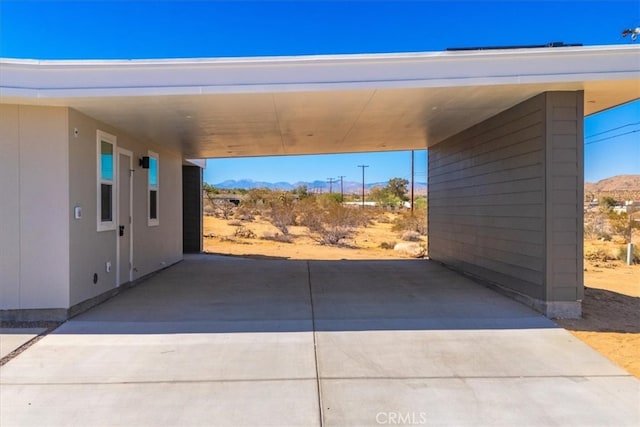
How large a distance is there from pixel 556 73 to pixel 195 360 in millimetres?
5041

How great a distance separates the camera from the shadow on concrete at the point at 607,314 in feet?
17.2

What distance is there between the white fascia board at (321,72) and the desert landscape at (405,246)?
2.99m

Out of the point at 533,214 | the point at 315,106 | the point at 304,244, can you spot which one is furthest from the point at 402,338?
the point at 304,244

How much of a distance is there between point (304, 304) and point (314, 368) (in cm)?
224

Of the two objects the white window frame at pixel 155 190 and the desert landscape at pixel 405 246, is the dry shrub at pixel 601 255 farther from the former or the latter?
the white window frame at pixel 155 190

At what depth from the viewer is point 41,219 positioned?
543 centimetres

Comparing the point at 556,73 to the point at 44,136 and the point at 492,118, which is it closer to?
the point at 492,118

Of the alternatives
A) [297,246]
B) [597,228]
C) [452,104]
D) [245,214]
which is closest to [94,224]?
[452,104]

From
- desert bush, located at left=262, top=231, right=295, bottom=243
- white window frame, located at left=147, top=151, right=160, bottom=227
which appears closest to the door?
white window frame, located at left=147, top=151, right=160, bottom=227

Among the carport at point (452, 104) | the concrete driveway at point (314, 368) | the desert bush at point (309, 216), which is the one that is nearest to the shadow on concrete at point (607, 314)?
the carport at point (452, 104)

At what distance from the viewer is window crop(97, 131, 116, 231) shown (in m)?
6.38

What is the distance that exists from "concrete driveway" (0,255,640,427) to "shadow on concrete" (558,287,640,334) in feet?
1.41

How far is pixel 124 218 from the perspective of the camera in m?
7.34

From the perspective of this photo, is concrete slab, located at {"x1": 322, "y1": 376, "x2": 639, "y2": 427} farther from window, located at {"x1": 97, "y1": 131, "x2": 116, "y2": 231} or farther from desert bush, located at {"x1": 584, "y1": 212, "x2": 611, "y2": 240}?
desert bush, located at {"x1": 584, "y1": 212, "x2": 611, "y2": 240}
